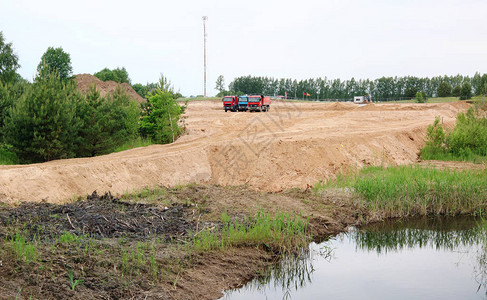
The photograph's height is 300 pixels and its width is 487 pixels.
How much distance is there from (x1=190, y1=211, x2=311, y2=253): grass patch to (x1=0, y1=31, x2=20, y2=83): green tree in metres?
45.2

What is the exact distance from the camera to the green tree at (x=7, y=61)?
47750mm

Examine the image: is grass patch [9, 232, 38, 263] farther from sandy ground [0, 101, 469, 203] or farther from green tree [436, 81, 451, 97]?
green tree [436, 81, 451, 97]

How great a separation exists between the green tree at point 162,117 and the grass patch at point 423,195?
36.6 feet

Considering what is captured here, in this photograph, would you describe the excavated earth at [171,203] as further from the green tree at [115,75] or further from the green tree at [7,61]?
the green tree at [115,75]

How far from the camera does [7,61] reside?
48375 millimetres

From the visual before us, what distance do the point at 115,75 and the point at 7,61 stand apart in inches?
1290

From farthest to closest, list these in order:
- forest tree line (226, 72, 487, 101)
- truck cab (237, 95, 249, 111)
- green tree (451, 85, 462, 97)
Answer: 1. forest tree line (226, 72, 487, 101)
2. green tree (451, 85, 462, 97)
3. truck cab (237, 95, 249, 111)

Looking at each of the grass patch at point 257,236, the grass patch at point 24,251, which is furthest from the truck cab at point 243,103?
the grass patch at point 24,251

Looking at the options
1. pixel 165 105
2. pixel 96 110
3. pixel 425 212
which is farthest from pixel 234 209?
pixel 165 105

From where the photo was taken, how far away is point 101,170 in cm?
1573

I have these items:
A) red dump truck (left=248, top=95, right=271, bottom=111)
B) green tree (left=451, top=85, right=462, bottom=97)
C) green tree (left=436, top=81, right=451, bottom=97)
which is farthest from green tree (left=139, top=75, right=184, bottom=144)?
green tree (left=436, top=81, right=451, bottom=97)

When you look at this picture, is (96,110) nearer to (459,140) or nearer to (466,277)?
(466,277)

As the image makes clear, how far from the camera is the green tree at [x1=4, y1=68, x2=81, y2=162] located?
16781 mm

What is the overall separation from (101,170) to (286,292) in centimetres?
908
